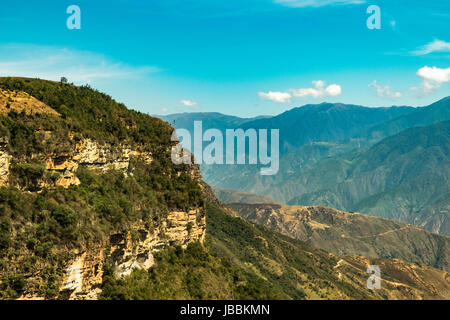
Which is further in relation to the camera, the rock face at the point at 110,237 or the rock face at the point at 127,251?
the rock face at the point at 110,237

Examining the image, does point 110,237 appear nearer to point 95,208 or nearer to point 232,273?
point 95,208

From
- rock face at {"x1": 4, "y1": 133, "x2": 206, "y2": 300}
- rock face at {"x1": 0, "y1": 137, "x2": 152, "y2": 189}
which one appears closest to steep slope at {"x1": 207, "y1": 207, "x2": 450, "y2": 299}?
rock face at {"x1": 4, "y1": 133, "x2": 206, "y2": 300}

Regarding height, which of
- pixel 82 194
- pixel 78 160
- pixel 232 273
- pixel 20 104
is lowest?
pixel 232 273

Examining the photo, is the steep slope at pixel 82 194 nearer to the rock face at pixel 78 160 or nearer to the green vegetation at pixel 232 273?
the rock face at pixel 78 160

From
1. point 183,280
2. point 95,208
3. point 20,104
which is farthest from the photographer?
point 183,280

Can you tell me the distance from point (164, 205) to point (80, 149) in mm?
19249

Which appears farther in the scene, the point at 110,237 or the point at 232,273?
the point at 232,273

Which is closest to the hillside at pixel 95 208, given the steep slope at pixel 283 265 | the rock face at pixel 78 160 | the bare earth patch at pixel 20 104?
the rock face at pixel 78 160

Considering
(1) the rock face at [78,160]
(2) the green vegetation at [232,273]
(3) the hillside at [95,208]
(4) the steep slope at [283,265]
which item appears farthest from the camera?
(4) the steep slope at [283,265]

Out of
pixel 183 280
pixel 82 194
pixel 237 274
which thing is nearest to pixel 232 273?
pixel 237 274

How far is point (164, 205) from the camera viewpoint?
6925 cm

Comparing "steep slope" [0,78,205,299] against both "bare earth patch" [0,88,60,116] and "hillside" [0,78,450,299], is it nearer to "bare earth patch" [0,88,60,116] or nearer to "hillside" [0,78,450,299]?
"hillside" [0,78,450,299]

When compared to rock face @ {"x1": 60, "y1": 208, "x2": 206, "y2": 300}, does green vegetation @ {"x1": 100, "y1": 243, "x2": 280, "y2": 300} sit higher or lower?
lower
